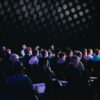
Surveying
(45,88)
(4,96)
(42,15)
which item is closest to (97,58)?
(45,88)

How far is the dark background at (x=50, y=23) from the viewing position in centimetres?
1680

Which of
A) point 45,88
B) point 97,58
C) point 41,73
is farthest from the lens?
point 97,58

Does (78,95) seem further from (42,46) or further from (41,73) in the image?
(42,46)

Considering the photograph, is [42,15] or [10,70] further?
[42,15]

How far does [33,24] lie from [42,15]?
0.51 m

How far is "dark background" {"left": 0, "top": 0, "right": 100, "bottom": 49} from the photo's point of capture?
1680 cm

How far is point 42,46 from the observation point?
1739 cm

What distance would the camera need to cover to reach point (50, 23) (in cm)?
1731

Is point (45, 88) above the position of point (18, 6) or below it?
below

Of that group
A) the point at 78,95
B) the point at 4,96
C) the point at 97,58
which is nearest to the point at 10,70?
the point at 4,96

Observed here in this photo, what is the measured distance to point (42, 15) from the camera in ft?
57.1

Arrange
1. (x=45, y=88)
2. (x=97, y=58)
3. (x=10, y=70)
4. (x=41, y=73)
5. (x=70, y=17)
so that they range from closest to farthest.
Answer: (x=10, y=70) → (x=45, y=88) → (x=41, y=73) → (x=97, y=58) → (x=70, y=17)

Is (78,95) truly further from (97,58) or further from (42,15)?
(42,15)

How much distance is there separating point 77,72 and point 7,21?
32.7ft
